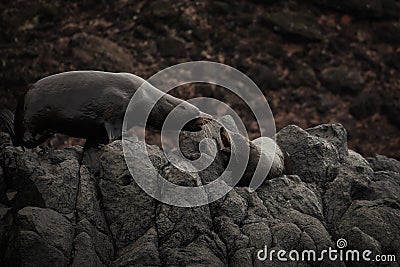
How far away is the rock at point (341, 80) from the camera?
73.4 feet

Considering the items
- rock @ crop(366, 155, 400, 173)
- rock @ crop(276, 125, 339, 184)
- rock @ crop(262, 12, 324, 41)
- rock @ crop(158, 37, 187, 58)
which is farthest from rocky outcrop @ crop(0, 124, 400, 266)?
rock @ crop(262, 12, 324, 41)

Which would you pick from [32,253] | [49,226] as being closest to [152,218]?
[49,226]

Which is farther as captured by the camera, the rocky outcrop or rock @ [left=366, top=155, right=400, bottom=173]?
rock @ [left=366, top=155, right=400, bottom=173]

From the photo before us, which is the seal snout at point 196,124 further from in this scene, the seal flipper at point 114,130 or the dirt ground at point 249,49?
the dirt ground at point 249,49

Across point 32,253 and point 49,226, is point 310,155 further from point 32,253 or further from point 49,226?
point 32,253

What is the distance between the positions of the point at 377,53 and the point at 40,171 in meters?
17.3

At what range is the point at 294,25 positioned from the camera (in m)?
22.9

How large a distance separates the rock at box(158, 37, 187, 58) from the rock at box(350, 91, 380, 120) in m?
5.58

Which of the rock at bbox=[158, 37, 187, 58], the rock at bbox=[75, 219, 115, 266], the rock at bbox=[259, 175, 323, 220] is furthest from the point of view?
the rock at bbox=[158, 37, 187, 58]

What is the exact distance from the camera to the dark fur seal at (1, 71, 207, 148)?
888 centimetres

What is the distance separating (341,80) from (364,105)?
1066 millimetres

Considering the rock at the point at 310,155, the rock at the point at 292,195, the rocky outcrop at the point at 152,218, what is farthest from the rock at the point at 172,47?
the rock at the point at 292,195

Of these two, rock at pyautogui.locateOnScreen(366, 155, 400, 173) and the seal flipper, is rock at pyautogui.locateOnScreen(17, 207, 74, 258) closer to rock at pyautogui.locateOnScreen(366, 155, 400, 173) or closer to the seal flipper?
the seal flipper

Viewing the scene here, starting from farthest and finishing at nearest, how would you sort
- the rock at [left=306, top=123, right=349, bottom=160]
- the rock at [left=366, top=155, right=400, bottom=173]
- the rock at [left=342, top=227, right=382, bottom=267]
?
the rock at [left=366, top=155, right=400, bottom=173] < the rock at [left=306, top=123, right=349, bottom=160] < the rock at [left=342, top=227, right=382, bottom=267]
